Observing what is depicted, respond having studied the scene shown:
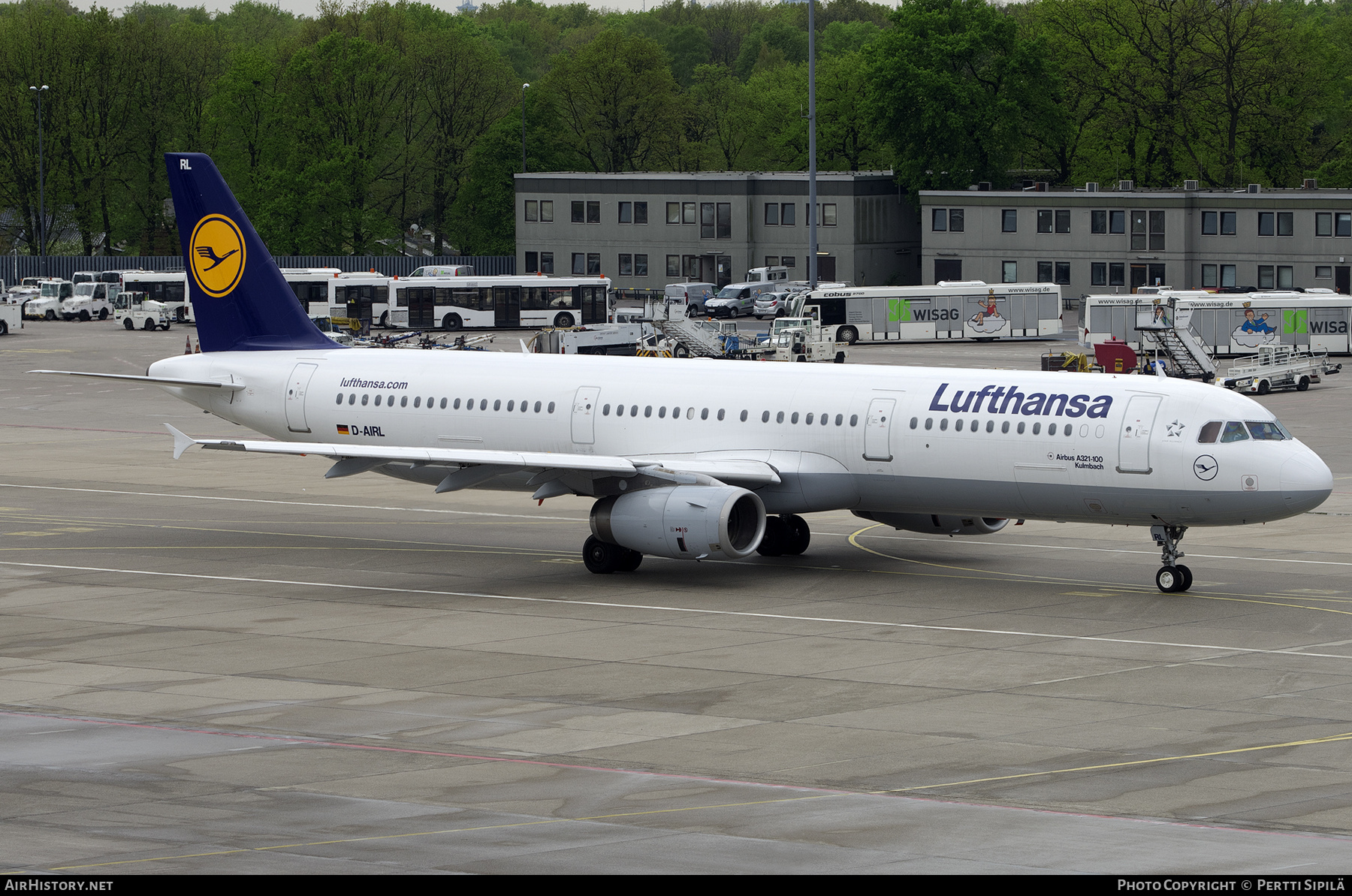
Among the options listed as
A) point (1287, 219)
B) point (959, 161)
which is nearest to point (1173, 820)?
point (1287, 219)

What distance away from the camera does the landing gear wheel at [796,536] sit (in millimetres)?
41594

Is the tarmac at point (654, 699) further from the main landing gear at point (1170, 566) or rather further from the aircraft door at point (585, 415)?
the aircraft door at point (585, 415)

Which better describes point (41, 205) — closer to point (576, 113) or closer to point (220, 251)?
point (576, 113)

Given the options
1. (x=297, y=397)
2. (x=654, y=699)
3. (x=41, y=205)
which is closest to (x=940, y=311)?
(x=297, y=397)

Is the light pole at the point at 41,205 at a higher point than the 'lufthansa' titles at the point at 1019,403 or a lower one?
higher

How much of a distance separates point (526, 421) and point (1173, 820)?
Answer: 81.2 feet

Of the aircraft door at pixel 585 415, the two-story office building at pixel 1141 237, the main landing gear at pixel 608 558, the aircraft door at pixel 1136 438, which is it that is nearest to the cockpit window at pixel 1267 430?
the aircraft door at pixel 1136 438

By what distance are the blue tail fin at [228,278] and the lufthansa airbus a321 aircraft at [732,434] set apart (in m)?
0.06

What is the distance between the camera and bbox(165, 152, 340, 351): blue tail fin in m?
46.4

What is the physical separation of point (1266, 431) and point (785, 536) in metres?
11.4

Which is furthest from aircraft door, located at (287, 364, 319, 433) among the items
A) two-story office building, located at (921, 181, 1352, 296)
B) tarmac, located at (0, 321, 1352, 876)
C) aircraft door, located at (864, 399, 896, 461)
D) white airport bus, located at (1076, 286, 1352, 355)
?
two-story office building, located at (921, 181, 1352, 296)

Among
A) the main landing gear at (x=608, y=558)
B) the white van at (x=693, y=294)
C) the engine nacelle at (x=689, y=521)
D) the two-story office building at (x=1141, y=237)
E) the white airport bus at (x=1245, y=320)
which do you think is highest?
the two-story office building at (x=1141, y=237)

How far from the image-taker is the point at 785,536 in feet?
136

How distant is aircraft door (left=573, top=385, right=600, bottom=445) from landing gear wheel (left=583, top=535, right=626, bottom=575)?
3.05 metres
